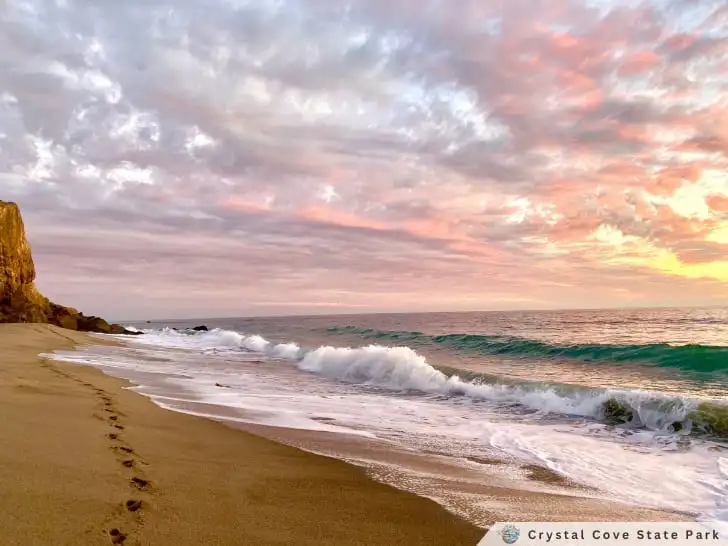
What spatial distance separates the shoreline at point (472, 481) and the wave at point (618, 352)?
621 inches

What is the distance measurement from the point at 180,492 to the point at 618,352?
2400 cm

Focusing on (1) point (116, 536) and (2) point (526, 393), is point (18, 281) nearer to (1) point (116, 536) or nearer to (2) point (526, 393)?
(2) point (526, 393)

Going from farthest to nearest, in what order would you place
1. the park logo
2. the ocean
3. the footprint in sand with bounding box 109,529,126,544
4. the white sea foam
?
the white sea foam
the ocean
the park logo
the footprint in sand with bounding box 109,529,126,544

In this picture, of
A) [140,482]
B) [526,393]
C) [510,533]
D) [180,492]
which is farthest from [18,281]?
[510,533]

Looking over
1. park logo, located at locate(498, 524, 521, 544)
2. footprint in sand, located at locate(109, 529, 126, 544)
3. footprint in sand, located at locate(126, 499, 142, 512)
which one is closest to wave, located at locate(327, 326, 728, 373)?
park logo, located at locate(498, 524, 521, 544)

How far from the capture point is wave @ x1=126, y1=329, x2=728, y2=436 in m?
9.09

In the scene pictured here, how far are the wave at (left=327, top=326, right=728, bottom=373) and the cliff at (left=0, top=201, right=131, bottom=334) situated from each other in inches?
1276

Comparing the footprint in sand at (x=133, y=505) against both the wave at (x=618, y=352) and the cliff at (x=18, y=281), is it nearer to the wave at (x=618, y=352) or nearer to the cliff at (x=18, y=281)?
the wave at (x=618, y=352)

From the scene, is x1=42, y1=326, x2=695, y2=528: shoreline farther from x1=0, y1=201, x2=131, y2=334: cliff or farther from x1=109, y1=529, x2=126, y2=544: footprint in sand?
x1=0, y1=201, x2=131, y2=334: cliff

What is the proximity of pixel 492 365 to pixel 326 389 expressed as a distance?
35.3ft

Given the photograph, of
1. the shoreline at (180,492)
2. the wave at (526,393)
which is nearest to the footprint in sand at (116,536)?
the shoreline at (180,492)

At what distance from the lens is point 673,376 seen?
16906 millimetres

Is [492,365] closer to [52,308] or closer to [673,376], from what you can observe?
[673,376]

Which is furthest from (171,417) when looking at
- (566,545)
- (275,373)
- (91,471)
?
(275,373)
